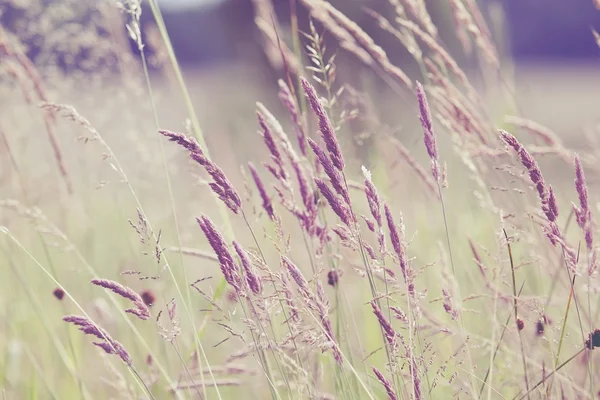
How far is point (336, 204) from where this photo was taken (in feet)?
2.97

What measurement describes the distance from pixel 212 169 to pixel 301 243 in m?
3.03

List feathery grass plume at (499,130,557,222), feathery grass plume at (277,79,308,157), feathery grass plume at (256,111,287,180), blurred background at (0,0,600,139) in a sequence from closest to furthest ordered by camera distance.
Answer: feathery grass plume at (499,130,557,222)
feathery grass plume at (256,111,287,180)
feathery grass plume at (277,79,308,157)
blurred background at (0,0,600,139)

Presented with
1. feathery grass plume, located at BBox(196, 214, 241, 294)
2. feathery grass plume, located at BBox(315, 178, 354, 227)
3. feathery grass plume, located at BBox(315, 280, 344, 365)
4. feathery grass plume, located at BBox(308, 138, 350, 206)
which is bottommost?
feathery grass plume, located at BBox(315, 280, 344, 365)

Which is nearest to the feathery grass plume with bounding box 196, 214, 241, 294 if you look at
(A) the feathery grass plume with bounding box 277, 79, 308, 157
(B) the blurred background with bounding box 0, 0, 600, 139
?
(A) the feathery grass plume with bounding box 277, 79, 308, 157

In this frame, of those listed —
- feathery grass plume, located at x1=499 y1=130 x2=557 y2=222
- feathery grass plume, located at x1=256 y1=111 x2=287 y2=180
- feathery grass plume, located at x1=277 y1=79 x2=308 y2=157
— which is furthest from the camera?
feathery grass plume, located at x1=277 y1=79 x2=308 y2=157

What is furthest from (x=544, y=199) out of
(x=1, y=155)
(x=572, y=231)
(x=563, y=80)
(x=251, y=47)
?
(x=563, y=80)

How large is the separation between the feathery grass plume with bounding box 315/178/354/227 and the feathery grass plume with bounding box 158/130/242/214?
140mm

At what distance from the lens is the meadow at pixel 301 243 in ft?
3.13

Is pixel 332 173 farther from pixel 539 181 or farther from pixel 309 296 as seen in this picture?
pixel 539 181

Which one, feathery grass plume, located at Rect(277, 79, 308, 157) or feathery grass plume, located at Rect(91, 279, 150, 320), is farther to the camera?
feathery grass plume, located at Rect(277, 79, 308, 157)

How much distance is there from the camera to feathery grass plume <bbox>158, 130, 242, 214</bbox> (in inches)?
→ 35.5

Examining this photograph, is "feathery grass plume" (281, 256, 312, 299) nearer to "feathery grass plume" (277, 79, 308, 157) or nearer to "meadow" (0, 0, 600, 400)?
"meadow" (0, 0, 600, 400)

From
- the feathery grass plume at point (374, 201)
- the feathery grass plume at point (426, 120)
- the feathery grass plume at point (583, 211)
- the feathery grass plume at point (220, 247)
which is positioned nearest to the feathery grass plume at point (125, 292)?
the feathery grass plume at point (220, 247)

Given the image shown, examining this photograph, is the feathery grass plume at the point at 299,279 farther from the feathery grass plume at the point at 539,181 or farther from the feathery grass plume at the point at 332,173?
the feathery grass plume at the point at 539,181
